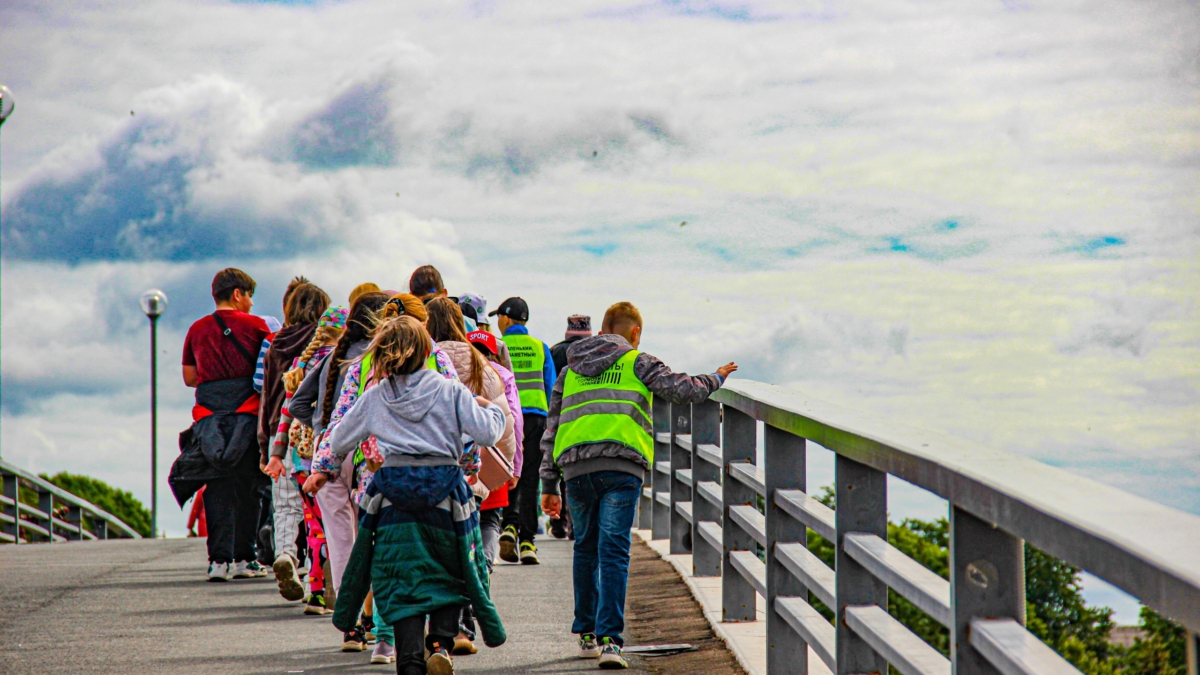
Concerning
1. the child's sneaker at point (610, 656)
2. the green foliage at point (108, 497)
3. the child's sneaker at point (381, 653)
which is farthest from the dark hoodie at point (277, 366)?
the green foliage at point (108, 497)

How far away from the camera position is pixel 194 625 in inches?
311

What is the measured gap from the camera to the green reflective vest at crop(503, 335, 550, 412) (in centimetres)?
1030

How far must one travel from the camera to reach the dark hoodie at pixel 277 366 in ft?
27.7

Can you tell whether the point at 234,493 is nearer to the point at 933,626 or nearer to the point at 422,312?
the point at 422,312

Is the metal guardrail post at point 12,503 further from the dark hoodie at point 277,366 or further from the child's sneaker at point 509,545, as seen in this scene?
the dark hoodie at point 277,366

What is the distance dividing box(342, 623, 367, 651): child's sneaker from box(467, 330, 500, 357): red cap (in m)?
1.84

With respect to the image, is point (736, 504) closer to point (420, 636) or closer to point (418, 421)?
point (420, 636)

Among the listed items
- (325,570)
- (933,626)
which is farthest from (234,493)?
(933,626)

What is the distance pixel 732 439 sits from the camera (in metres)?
7.10

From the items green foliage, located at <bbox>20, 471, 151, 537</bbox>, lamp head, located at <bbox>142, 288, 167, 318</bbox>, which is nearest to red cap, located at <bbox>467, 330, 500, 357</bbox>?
lamp head, located at <bbox>142, 288, 167, 318</bbox>

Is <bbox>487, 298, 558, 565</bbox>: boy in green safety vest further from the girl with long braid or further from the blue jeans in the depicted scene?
the blue jeans

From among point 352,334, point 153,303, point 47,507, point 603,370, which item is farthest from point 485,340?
point 153,303

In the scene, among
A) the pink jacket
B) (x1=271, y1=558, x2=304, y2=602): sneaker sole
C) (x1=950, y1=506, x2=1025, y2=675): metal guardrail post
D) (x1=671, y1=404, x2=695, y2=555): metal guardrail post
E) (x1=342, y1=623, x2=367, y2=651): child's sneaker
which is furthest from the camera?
(x1=671, y1=404, x2=695, y2=555): metal guardrail post

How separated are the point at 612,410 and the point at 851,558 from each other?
2262mm
